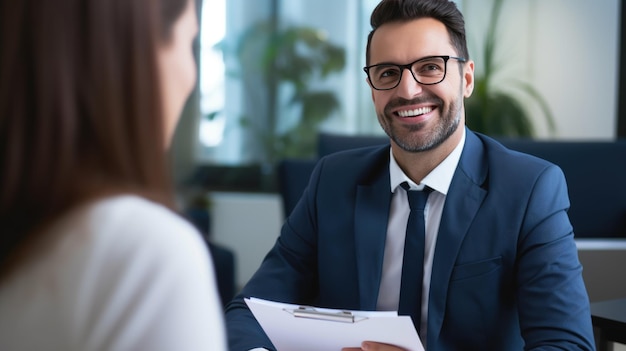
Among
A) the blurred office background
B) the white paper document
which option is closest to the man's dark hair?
the white paper document

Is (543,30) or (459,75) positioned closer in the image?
(459,75)

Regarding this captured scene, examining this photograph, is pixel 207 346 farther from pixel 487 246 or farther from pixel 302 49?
pixel 302 49

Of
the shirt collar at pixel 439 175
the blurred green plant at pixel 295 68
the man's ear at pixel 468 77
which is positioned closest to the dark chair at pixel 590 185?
the man's ear at pixel 468 77

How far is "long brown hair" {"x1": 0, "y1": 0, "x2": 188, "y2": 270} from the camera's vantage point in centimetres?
53

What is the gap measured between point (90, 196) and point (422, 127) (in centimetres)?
110

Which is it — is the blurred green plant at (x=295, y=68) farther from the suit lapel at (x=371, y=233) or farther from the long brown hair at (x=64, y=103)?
the long brown hair at (x=64, y=103)

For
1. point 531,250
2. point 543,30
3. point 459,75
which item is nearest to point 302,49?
point 543,30

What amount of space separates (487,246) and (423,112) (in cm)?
35

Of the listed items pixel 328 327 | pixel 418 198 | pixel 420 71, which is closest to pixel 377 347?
pixel 328 327

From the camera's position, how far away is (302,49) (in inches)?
193

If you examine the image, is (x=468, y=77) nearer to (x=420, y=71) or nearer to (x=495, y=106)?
(x=420, y=71)

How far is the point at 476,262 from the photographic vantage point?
4.59 ft

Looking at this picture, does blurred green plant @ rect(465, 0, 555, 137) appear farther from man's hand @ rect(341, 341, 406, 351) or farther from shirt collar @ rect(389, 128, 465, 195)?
man's hand @ rect(341, 341, 406, 351)

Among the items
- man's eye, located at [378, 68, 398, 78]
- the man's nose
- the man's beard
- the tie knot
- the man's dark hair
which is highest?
the man's dark hair
